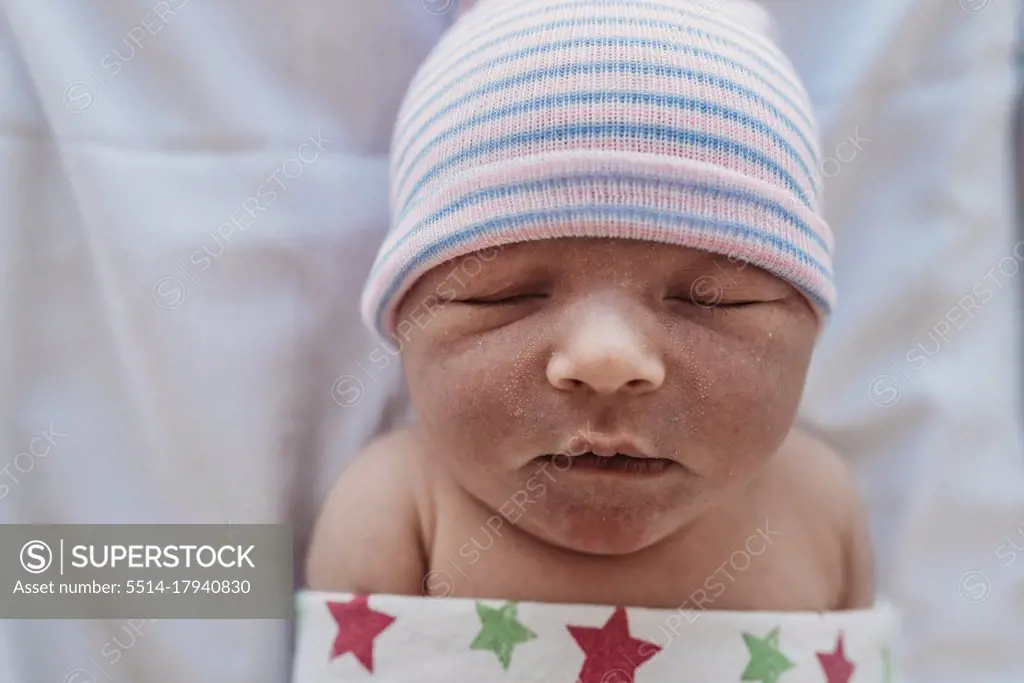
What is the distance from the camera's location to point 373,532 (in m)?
0.93

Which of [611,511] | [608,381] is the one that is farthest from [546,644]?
[608,381]

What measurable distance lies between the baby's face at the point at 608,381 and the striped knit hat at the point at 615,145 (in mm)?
30

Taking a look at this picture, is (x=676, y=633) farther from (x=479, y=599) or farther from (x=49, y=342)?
(x=49, y=342)

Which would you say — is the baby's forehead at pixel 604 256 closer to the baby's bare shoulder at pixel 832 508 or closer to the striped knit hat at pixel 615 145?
the striped knit hat at pixel 615 145

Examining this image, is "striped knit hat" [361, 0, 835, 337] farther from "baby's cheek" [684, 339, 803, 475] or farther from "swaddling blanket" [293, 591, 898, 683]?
"swaddling blanket" [293, 591, 898, 683]

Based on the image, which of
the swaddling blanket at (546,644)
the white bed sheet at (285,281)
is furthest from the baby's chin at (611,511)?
the white bed sheet at (285,281)

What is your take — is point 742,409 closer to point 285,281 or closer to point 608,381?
point 608,381

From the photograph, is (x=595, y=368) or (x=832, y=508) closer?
(x=595, y=368)

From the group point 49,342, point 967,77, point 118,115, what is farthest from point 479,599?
point 967,77

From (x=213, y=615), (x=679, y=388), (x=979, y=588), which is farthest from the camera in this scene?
(x=979, y=588)

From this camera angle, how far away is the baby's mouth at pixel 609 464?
0.78 m

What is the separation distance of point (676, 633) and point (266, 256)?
66cm

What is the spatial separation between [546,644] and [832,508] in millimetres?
386

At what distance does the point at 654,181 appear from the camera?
0.78 metres
